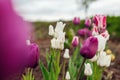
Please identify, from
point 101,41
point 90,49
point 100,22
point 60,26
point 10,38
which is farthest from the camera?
point 60,26

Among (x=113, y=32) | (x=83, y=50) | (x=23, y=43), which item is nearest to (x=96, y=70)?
(x=83, y=50)

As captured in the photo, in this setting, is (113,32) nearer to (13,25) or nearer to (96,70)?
(96,70)

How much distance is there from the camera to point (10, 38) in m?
0.56

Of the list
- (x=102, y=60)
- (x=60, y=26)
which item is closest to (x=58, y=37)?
(x=60, y=26)

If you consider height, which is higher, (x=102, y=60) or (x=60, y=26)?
(x=60, y=26)

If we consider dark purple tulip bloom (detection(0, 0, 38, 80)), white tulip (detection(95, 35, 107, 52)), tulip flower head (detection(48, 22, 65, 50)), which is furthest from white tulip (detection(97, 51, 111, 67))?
dark purple tulip bloom (detection(0, 0, 38, 80))

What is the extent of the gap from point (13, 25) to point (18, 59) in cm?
6

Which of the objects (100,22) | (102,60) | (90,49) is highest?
(100,22)

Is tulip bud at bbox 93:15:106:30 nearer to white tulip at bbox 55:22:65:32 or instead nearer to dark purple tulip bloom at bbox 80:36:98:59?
white tulip at bbox 55:22:65:32

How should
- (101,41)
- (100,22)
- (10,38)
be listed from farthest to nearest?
(100,22), (101,41), (10,38)

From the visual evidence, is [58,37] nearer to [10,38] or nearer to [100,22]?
[100,22]

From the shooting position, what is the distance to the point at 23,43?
0.59 metres

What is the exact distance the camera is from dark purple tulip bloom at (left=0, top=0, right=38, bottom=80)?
21.7 inches

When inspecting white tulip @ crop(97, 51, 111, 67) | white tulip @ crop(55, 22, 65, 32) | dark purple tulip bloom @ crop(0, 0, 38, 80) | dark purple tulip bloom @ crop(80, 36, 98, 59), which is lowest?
white tulip @ crop(97, 51, 111, 67)
